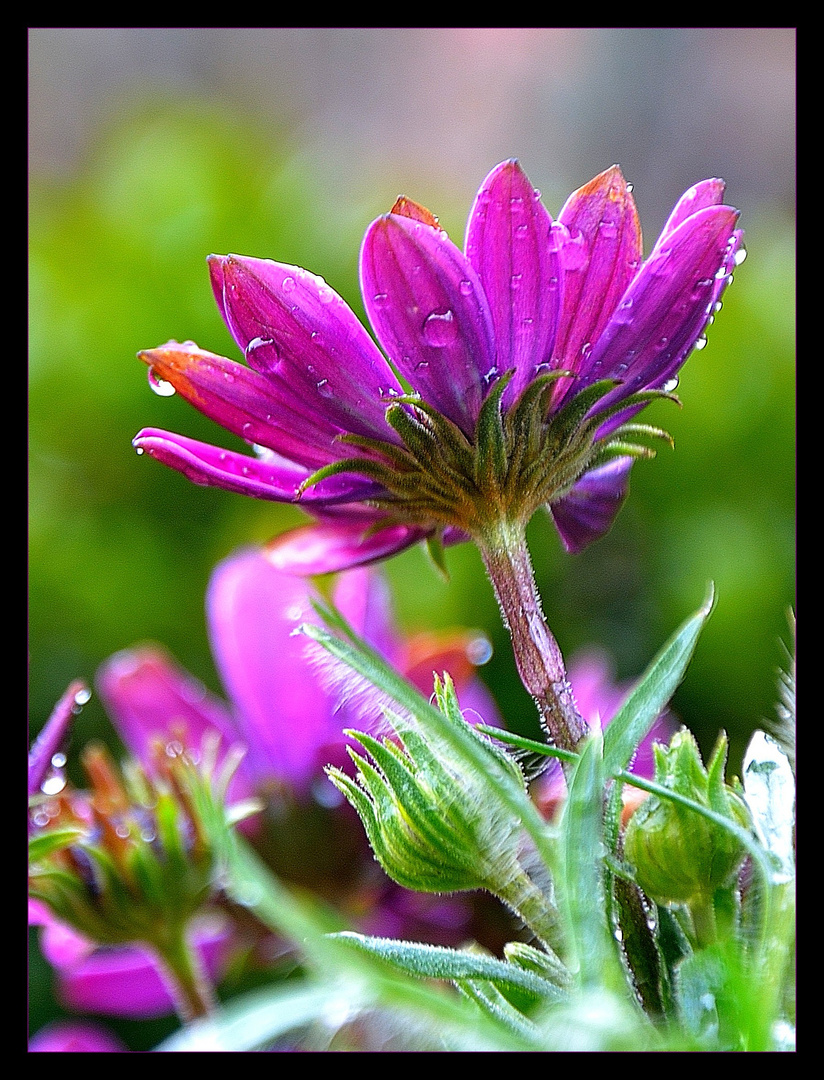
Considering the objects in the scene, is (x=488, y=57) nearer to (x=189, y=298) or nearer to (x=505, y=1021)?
(x=189, y=298)

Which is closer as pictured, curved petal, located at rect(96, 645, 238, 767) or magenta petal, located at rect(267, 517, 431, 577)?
magenta petal, located at rect(267, 517, 431, 577)

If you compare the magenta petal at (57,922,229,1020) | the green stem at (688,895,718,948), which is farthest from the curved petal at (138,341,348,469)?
the magenta petal at (57,922,229,1020)

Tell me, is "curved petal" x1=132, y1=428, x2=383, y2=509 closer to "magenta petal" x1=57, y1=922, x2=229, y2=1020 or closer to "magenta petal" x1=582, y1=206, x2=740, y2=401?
"magenta petal" x1=582, y1=206, x2=740, y2=401

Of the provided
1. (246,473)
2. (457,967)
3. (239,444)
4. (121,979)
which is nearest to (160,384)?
(246,473)

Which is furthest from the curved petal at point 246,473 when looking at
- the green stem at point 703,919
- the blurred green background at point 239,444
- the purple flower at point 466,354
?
the blurred green background at point 239,444

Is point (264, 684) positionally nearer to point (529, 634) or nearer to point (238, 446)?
point (529, 634)
